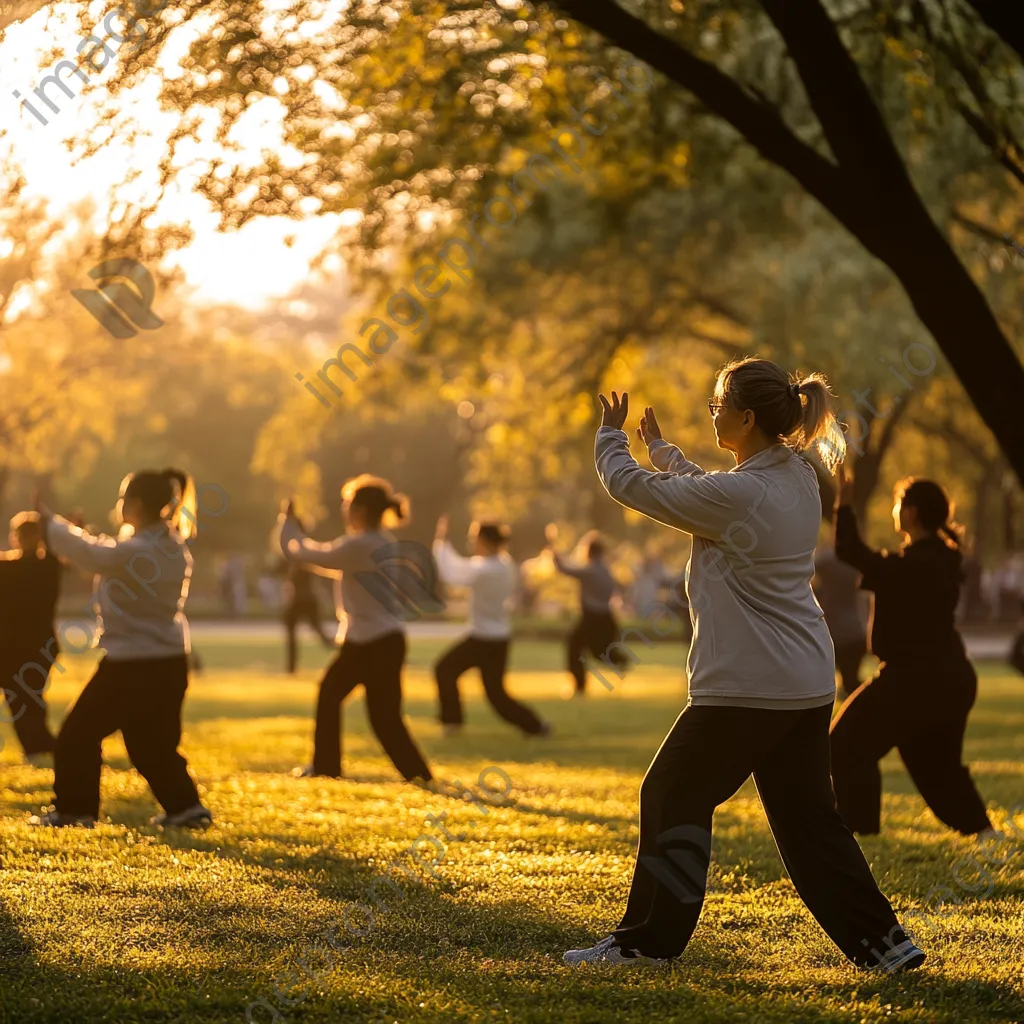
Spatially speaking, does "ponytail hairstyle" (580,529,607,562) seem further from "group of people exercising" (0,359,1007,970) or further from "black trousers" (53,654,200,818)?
"black trousers" (53,654,200,818)

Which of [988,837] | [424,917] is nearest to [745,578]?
[424,917]

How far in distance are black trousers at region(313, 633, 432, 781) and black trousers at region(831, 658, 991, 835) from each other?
3.52 metres

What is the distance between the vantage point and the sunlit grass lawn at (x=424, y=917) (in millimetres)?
4969

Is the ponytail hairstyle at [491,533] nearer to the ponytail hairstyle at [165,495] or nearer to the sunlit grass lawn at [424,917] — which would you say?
the sunlit grass lawn at [424,917]

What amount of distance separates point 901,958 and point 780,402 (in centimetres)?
192

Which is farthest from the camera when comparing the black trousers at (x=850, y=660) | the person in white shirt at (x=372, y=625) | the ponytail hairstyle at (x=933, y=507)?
the black trousers at (x=850, y=660)

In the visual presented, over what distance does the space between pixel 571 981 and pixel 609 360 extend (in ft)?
56.7

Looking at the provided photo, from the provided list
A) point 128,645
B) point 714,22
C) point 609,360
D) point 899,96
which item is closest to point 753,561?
point 128,645

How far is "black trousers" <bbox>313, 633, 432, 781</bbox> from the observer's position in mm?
10812

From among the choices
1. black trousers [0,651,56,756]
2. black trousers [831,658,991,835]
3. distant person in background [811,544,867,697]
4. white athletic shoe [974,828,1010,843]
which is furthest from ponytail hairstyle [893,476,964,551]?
black trousers [0,651,56,756]

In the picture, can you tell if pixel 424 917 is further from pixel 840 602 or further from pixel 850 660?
pixel 850 660

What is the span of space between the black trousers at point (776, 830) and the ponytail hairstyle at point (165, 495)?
3920mm

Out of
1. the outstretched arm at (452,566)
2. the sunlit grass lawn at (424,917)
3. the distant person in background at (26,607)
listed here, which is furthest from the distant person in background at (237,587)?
the sunlit grass lawn at (424,917)

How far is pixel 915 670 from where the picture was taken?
8.15 meters
